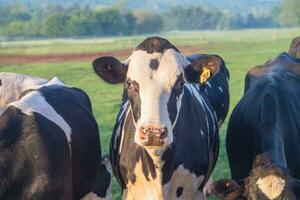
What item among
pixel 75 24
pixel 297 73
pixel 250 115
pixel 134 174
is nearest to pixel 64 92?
pixel 134 174

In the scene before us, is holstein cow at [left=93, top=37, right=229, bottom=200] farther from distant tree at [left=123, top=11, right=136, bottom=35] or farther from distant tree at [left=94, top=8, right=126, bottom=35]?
distant tree at [left=123, top=11, right=136, bottom=35]

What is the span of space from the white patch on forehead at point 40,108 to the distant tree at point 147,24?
84337 mm

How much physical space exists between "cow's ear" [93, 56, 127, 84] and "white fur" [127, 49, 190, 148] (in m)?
0.16

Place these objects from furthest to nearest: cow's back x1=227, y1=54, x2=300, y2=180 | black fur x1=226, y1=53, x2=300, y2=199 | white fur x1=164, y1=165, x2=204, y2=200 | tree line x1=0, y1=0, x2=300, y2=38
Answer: tree line x1=0, y1=0, x2=300, y2=38 → cow's back x1=227, y1=54, x2=300, y2=180 → black fur x1=226, y1=53, x2=300, y2=199 → white fur x1=164, y1=165, x2=204, y2=200

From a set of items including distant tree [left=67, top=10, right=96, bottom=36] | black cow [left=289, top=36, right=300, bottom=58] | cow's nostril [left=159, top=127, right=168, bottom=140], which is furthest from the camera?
distant tree [left=67, top=10, right=96, bottom=36]

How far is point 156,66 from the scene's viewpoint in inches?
248

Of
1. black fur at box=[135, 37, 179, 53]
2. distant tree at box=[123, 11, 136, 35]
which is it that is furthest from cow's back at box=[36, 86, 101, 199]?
distant tree at box=[123, 11, 136, 35]

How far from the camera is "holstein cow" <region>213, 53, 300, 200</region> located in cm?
569

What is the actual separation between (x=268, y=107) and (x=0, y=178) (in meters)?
3.05

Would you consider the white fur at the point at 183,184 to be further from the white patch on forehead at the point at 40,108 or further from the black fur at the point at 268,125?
the white patch on forehead at the point at 40,108

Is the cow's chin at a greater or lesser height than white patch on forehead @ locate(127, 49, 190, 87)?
lesser

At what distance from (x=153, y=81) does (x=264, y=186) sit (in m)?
1.39

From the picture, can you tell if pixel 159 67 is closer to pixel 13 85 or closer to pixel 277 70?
pixel 277 70

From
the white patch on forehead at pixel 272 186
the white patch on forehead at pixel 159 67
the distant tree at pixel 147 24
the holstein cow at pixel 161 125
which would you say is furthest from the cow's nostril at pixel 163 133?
the distant tree at pixel 147 24
